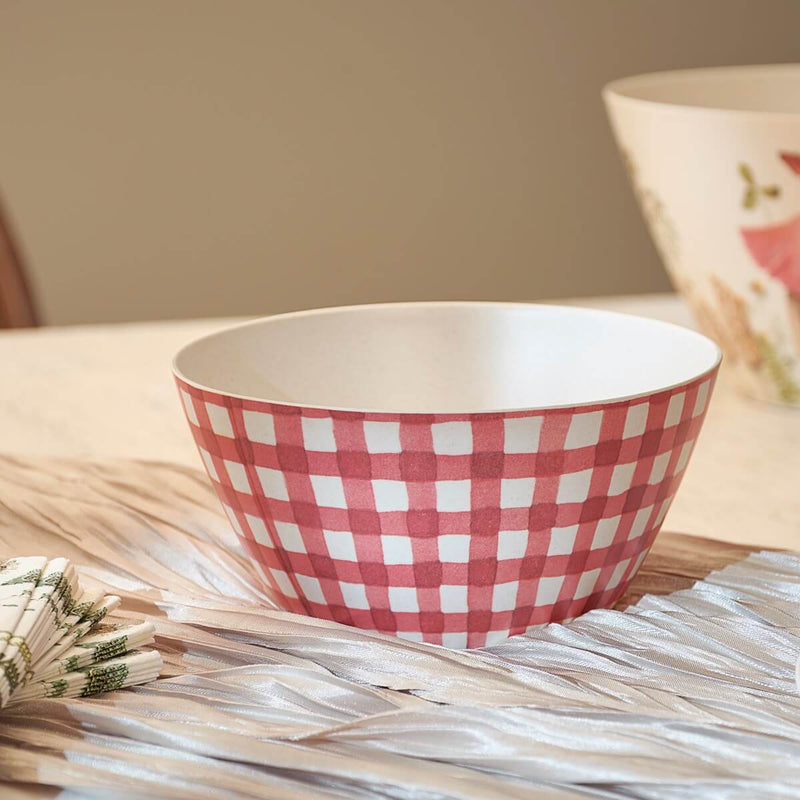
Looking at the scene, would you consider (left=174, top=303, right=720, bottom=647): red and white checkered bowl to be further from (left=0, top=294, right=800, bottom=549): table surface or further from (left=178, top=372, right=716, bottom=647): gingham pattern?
(left=0, top=294, right=800, bottom=549): table surface

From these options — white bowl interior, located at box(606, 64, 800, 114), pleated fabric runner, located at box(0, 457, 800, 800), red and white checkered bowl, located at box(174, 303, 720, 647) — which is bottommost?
pleated fabric runner, located at box(0, 457, 800, 800)

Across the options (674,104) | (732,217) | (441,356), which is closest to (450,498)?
(441,356)

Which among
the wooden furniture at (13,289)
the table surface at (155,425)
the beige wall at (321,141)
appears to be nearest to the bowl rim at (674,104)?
the table surface at (155,425)

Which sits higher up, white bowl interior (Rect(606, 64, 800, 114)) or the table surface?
white bowl interior (Rect(606, 64, 800, 114))

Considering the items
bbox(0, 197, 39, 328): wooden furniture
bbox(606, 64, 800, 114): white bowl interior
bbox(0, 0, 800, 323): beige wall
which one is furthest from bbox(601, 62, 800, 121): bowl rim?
bbox(0, 0, 800, 323): beige wall

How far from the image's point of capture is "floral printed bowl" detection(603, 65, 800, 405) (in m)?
0.63

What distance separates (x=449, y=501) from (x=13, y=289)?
1.03 m

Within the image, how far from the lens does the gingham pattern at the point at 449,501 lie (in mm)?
322

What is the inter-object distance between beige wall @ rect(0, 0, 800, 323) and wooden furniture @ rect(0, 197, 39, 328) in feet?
3.57

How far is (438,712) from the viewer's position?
0.30m

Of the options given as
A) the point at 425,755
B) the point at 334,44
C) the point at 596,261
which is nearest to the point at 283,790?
the point at 425,755

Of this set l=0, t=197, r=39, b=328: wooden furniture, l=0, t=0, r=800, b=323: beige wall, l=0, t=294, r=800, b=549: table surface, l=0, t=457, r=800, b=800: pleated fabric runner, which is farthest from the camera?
l=0, t=0, r=800, b=323: beige wall

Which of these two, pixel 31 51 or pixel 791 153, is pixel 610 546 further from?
pixel 31 51

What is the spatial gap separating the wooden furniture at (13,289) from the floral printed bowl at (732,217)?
2.45 feet
